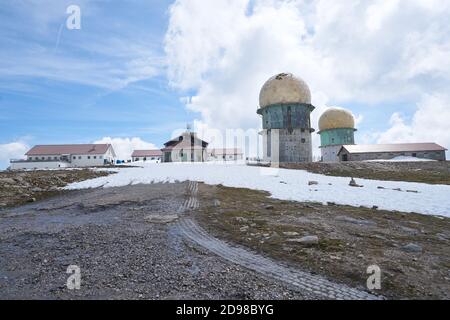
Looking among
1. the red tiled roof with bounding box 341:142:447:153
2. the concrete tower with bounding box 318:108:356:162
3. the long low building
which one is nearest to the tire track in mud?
the long low building

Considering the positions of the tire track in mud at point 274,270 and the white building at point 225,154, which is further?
the white building at point 225,154

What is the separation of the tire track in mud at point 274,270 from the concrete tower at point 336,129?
54.8 meters

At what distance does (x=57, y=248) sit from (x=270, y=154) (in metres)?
37.5

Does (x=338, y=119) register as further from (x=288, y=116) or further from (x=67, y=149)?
(x=67, y=149)

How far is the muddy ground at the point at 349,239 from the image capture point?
18.4 feet

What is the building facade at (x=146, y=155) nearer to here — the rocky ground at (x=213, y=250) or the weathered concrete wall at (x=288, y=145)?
the weathered concrete wall at (x=288, y=145)

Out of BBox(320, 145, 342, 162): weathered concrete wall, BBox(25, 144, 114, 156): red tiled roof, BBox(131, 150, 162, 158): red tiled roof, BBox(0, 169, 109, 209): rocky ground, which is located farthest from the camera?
BBox(131, 150, 162, 158): red tiled roof

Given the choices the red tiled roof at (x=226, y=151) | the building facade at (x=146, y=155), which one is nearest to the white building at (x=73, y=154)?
the building facade at (x=146, y=155)

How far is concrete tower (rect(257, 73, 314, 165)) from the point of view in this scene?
41.5 m

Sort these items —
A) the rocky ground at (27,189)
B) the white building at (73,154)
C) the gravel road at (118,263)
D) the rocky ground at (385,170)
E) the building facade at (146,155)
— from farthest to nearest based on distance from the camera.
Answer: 1. the building facade at (146,155)
2. the white building at (73,154)
3. the rocky ground at (385,170)
4. the rocky ground at (27,189)
5. the gravel road at (118,263)

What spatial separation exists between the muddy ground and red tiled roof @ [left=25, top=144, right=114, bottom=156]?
245 ft

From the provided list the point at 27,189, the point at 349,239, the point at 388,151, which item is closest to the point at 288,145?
the point at 388,151

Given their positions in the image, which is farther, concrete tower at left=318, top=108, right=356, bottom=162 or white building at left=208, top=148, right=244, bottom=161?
white building at left=208, top=148, right=244, bottom=161

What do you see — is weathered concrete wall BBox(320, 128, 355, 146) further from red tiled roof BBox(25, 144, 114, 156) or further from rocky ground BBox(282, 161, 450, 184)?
red tiled roof BBox(25, 144, 114, 156)
